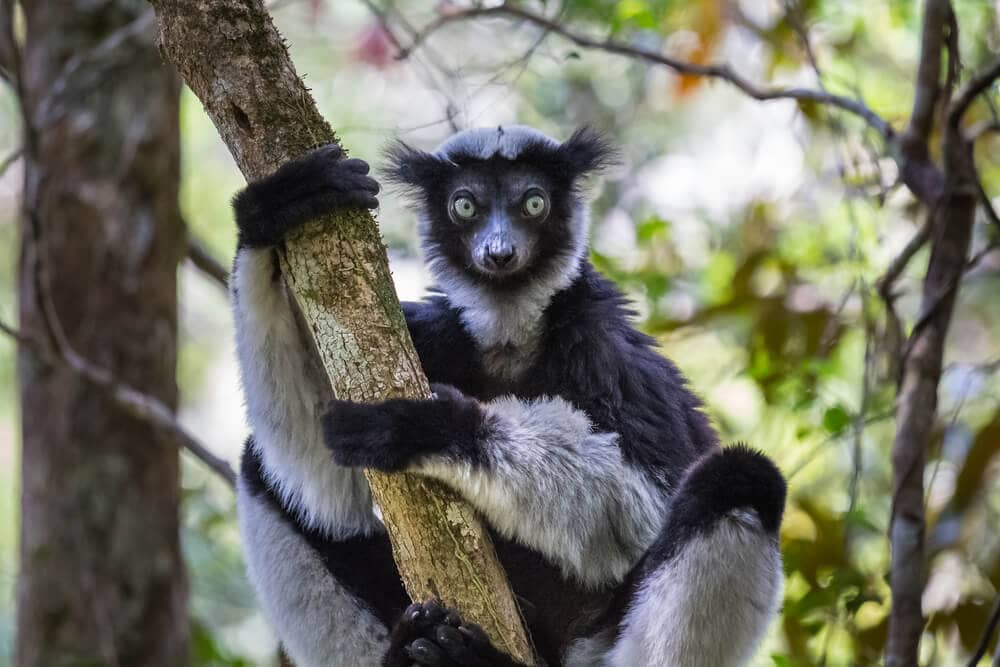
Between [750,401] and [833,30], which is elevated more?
[833,30]

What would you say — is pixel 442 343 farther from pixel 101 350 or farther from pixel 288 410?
pixel 101 350

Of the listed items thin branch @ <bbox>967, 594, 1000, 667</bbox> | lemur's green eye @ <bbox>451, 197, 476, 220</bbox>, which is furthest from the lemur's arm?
thin branch @ <bbox>967, 594, 1000, 667</bbox>

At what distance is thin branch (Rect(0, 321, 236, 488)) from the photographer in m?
4.97

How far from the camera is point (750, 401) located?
1032 cm

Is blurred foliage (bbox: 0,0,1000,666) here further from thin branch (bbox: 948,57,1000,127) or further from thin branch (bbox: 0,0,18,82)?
thin branch (bbox: 0,0,18,82)

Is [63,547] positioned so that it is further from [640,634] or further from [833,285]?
[833,285]

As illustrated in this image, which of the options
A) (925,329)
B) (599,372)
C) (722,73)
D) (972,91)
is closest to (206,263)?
(599,372)

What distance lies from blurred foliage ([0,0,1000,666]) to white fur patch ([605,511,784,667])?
2.07 ft

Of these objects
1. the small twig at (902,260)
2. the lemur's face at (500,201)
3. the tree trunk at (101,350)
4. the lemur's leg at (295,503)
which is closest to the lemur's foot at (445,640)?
the lemur's leg at (295,503)

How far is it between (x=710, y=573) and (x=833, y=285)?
3906 millimetres

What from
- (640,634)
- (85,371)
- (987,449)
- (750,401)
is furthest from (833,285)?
(85,371)

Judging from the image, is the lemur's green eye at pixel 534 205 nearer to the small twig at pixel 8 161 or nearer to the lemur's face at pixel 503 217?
the lemur's face at pixel 503 217

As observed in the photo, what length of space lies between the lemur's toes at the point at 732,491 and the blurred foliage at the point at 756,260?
2.09 ft

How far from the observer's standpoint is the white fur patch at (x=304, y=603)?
4.01 metres
